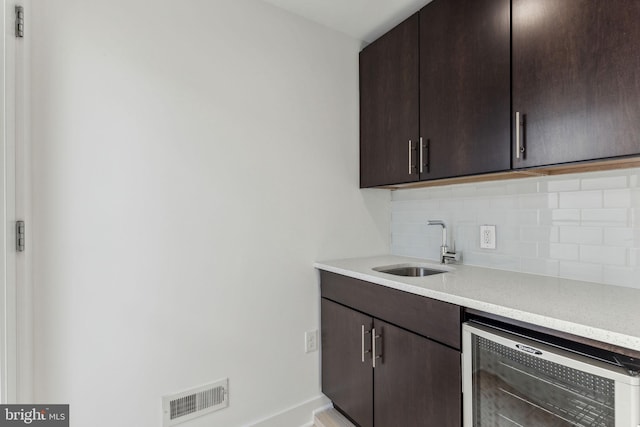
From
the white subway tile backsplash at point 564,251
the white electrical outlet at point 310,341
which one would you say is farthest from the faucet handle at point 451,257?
the white electrical outlet at point 310,341

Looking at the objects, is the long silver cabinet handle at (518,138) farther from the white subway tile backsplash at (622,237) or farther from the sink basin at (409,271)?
the sink basin at (409,271)

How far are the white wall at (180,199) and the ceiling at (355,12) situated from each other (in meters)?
0.08

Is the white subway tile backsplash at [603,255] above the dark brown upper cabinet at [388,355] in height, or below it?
above

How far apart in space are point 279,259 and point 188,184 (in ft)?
2.18

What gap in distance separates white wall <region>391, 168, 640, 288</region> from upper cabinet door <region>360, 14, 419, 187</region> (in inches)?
15.2

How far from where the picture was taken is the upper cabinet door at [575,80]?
99 centimetres

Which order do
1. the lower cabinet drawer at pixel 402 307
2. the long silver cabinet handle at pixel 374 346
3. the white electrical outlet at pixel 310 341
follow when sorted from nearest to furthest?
the lower cabinet drawer at pixel 402 307 → the long silver cabinet handle at pixel 374 346 → the white electrical outlet at pixel 310 341

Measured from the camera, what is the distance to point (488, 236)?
1708mm

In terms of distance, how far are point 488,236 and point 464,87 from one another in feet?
2.68

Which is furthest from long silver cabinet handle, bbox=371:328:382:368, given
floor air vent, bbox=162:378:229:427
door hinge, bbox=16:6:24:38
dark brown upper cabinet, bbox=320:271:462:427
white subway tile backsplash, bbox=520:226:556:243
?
door hinge, bbox=16:6:24:38

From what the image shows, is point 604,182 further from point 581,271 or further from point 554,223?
point 581,271

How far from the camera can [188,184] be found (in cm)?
155

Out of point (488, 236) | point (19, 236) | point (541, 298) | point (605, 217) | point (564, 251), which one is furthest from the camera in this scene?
point (488, 236)

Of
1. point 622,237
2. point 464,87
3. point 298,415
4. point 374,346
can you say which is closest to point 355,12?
point 464,87
